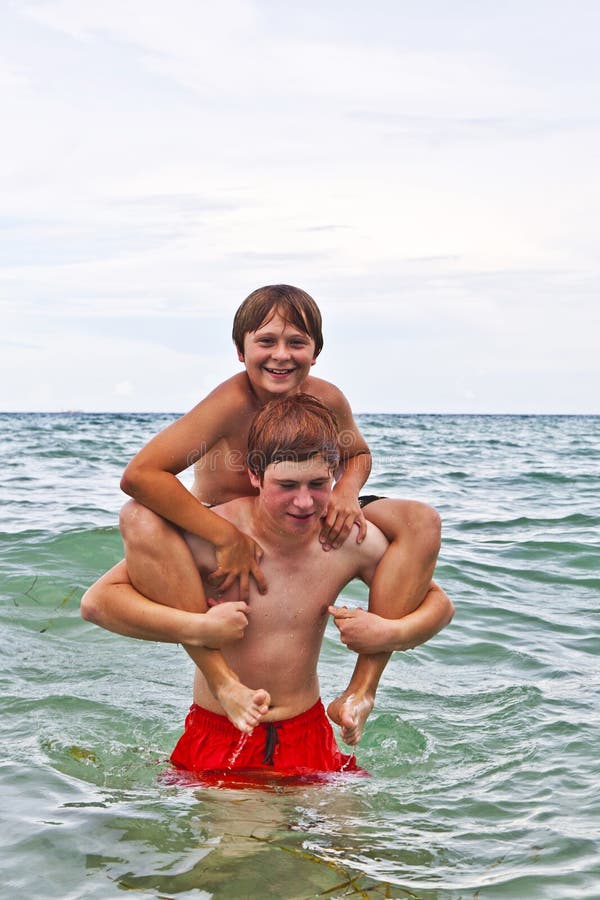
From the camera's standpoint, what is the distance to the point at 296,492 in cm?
393

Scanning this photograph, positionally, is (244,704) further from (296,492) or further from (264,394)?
(264,394)

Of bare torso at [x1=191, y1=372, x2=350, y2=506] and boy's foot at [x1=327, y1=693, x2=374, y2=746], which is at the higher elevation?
bare torso at [x1=191, y1=372, x2=350, y2=506]

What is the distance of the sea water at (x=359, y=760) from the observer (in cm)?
349

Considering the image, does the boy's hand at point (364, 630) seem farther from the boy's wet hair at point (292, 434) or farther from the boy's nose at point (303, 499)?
the boy's wet hair at point (292, 434)

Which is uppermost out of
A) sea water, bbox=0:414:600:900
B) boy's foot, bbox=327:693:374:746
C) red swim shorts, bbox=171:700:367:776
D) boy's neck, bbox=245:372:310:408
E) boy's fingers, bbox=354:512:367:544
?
boy's neck, bbox=245:372:310:408

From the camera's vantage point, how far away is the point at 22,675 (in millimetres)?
6422

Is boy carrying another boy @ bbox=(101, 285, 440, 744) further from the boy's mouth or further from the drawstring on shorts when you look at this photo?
the drawstring on shorts

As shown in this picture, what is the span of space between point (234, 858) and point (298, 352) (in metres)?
1.87

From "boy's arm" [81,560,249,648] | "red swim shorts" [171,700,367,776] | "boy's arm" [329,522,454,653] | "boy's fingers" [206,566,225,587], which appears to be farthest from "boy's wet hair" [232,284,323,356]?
"red swim shorts" [171,700,367,776]

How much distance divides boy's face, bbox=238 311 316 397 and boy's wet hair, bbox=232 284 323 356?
2 cm

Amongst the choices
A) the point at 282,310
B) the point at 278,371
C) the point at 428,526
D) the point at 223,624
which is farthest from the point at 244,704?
the point at 282,310

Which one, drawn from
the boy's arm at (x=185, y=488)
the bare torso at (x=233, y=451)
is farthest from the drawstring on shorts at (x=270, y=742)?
the bare torso at (x=233, y=451)

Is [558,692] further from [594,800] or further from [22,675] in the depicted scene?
[22,675]

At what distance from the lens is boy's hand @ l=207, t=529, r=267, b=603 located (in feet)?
13.1
